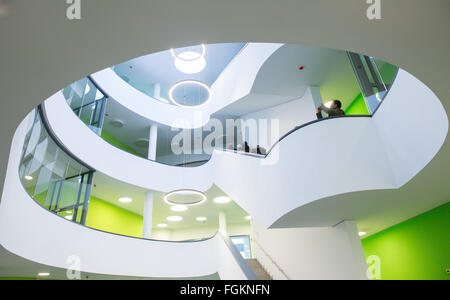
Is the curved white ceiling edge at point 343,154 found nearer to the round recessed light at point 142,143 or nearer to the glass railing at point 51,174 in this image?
the glass railing at point 51,174

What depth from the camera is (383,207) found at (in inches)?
273

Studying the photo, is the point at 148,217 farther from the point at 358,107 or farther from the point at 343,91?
the point at 358,107

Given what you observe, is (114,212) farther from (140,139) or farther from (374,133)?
(374,133)

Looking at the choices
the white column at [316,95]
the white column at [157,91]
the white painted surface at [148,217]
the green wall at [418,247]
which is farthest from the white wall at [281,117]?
the white column at [157,91]

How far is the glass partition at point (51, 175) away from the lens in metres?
6.07

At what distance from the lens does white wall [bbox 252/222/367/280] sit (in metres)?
7.68

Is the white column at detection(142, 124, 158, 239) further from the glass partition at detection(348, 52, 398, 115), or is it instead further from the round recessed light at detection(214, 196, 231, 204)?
the glass partition at detection(348, 52, 398, 115)

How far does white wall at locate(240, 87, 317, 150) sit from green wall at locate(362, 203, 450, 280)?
165 inches

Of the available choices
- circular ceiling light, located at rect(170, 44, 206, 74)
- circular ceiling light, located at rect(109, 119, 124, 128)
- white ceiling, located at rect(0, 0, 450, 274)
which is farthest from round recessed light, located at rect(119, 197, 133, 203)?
white ceiling, located at rect(0, 0, 450, 274)

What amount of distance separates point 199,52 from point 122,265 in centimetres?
789

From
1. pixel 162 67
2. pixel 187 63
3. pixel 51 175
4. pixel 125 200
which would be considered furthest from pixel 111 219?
pixel 162 67

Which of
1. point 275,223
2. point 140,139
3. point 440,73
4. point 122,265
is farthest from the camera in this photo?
point 140,139
